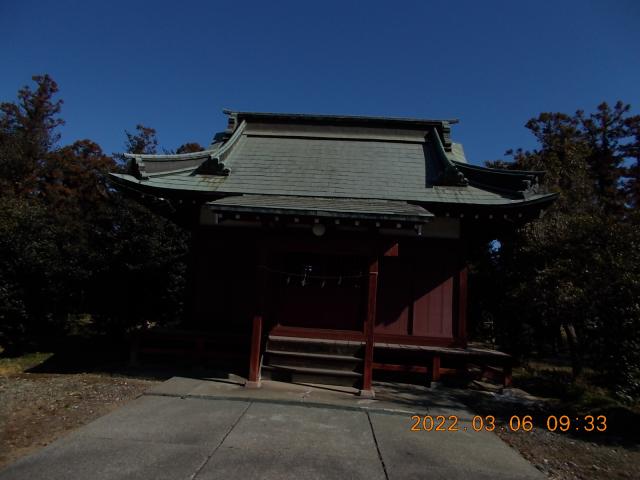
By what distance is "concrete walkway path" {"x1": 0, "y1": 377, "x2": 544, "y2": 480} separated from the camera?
3820mm

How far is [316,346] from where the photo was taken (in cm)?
757

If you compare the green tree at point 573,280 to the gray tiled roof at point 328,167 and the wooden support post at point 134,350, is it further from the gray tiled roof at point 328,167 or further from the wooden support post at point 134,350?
the wooden support post at point 134,350

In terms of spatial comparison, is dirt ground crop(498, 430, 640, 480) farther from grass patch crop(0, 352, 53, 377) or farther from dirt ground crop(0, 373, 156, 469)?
grass patch crop(0, 352, 53, 377)

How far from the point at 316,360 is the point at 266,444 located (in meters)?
3.00

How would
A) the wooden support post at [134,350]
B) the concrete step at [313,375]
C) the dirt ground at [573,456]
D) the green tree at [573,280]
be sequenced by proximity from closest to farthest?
the dirt ground at [573,456]
the green tree at [573,280]
the concrete step at [313,375]
the wooden support post at [134,350]

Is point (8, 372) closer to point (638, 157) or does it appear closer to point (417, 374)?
point (417, 374)

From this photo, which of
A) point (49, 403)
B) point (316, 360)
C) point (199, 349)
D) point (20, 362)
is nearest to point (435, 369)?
point (316, 360)

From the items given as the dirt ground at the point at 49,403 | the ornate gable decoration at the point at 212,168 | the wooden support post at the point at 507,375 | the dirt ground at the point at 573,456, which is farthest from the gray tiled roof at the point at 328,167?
the dirt ground at the point at 573,456

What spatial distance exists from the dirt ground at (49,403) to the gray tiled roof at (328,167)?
380 cm

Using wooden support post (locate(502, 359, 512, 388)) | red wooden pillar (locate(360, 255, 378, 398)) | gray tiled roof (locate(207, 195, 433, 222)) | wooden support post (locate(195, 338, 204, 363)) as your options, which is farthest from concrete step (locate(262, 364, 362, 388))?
wooden support post (locate(502, 359, 512, 388))

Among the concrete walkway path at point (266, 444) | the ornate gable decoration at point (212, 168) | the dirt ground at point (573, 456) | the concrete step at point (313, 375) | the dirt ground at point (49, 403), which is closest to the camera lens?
the concrete walkway path at point (266, 444)

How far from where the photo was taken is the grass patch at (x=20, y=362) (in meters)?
8.16

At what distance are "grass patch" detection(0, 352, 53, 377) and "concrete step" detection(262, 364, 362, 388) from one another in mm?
5331

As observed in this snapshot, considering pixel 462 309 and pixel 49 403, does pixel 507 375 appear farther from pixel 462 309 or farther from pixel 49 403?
pixel 49 403
